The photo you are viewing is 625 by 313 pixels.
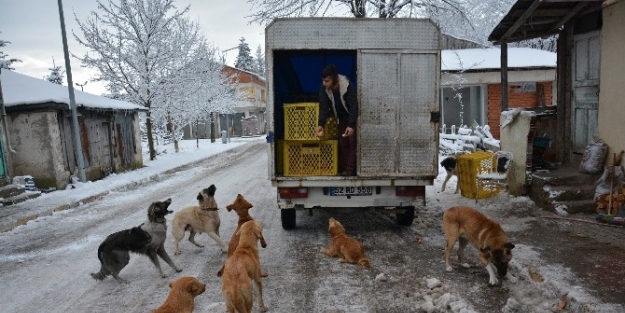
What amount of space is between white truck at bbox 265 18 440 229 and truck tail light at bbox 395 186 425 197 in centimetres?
2

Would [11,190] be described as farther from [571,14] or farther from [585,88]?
[571,14]

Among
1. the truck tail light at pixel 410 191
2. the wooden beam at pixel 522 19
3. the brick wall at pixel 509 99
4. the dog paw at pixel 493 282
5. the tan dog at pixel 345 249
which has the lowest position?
the dog paw at pixel 493 282

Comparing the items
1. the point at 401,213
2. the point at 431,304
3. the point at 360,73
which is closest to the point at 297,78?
the point at 360,73

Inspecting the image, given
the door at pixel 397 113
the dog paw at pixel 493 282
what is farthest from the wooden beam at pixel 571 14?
the dog paw at pixel 493 282

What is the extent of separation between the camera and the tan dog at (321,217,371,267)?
5551 millimetres

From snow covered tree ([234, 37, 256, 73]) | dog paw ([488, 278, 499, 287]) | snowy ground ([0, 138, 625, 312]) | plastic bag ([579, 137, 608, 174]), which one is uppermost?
snow covered tree ([234, 37, 256, 73])

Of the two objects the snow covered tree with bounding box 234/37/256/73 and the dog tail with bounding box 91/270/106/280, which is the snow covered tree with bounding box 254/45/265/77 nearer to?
the snow covered tree with bounding box 234/37/256/73

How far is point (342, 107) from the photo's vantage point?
6.82 metres

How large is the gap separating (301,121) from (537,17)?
563 centimetres

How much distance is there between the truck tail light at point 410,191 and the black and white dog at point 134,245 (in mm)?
3437

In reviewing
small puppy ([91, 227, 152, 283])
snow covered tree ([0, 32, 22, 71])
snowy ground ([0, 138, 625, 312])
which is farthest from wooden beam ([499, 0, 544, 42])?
snow covered tree ([0, 32, 22, 71])

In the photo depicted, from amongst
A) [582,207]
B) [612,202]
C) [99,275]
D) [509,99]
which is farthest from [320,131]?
[509,99]

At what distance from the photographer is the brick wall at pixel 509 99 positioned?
2073cm

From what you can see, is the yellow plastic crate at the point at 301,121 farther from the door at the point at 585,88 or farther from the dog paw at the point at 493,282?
the door at the point at 585,88
